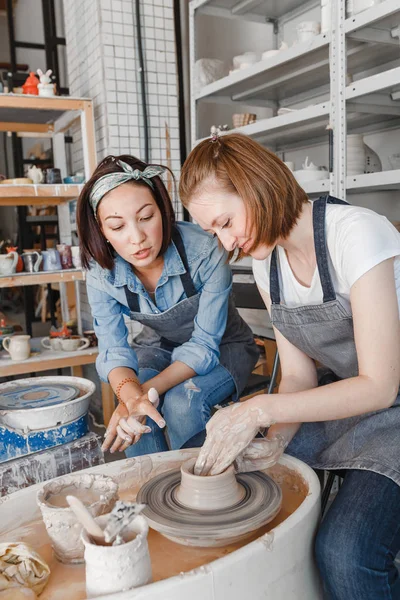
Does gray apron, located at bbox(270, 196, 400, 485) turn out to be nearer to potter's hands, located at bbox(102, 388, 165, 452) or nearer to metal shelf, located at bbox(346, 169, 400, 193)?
potter's hands, located at bbox(102, 388, 165, 452)

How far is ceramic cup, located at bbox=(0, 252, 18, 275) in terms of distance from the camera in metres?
2.97

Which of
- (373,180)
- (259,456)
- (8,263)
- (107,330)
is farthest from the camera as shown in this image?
(8,263)

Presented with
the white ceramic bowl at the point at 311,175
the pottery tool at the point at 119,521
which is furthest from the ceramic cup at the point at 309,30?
the pottery tool at the point at 119,521

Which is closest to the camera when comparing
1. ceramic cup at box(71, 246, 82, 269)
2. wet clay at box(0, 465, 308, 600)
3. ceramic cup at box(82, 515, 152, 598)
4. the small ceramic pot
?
ceramic cup at box(82, 515, 152, 598)

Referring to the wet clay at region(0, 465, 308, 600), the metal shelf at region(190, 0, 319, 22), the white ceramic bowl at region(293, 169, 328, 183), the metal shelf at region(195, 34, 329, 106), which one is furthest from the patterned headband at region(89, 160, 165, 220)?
the metal shelf at region(190, 0, 319, 22)

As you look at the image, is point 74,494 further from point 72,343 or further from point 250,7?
point 250,7

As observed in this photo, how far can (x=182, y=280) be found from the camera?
1862 mm

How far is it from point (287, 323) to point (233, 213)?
34 centimetres

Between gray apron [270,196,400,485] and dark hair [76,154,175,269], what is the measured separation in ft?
1.47

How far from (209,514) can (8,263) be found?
223 cm

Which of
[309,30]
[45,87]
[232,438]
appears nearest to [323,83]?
[309,30]

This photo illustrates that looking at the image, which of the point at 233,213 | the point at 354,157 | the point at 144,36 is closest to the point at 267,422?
the point at 233,213

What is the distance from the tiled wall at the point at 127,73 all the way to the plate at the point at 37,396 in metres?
1.72

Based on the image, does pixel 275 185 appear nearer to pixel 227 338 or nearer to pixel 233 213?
pixel 233 213
